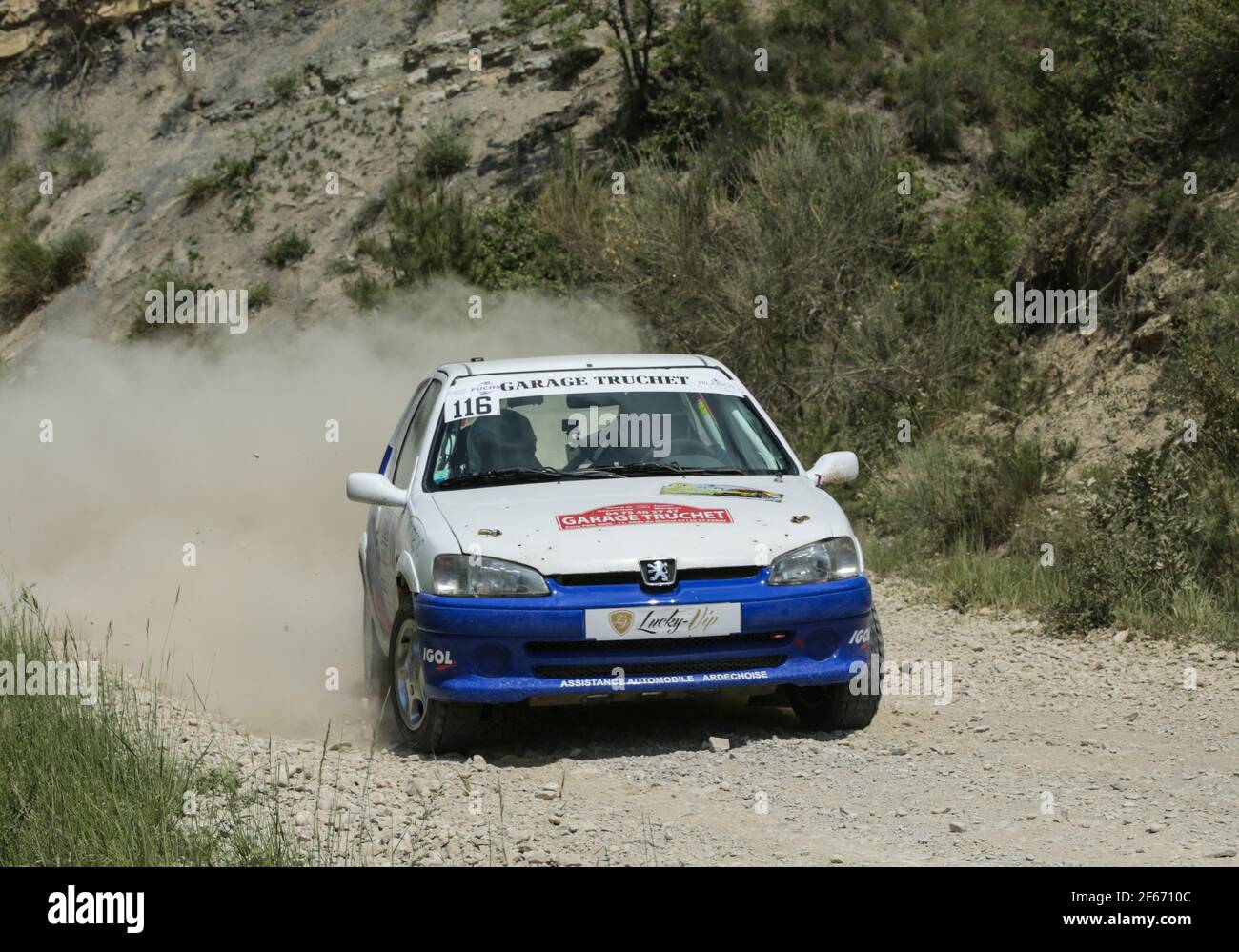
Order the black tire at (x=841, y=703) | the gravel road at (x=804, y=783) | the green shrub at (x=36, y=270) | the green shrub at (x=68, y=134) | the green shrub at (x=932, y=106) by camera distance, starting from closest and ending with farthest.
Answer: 1. the gravel road at (x=804, y=783)
2. the black tire at (x=841, y=703)
3. the green shrub at (x=932, y=106)
4. the green shrub at (x=36, y=270)
5. the green shrub at (x=68, y=134)

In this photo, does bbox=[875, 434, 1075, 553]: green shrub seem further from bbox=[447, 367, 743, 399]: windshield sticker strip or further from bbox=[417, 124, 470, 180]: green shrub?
bbox=[417, 124, 470, 180]: green shrub

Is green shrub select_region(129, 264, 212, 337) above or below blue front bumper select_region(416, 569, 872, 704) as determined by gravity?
below

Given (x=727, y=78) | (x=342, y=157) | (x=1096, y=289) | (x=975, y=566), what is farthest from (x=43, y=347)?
(x=975, y=566)

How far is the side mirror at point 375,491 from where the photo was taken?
→ 24.8 ft

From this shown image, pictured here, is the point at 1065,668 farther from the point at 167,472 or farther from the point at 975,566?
the point at 167,472

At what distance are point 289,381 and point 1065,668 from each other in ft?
37.4

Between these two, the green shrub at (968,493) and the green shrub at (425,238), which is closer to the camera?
the green shrub at (968,493)

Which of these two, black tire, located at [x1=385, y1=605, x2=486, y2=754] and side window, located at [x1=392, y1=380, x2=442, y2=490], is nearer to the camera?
black tire, located at [x1=385, y1=605, x2=486, y2=754]

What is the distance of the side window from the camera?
836 cm

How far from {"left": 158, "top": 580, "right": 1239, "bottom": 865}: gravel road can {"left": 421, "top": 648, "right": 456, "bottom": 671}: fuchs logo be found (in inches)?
17.3

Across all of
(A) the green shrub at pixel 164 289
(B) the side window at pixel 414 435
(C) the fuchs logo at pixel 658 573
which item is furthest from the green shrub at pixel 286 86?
(C) the fuchs logo at pixel 658 573

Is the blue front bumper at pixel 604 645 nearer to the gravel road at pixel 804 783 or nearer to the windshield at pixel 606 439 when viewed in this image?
the gravel road at pixel 804 783

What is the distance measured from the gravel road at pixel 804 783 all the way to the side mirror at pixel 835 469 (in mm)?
1193

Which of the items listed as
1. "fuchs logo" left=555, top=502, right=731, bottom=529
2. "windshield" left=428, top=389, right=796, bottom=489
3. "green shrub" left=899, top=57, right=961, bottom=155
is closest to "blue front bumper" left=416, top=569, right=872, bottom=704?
"fuchs logo" left=555, top=502, right=731, bottom=529
